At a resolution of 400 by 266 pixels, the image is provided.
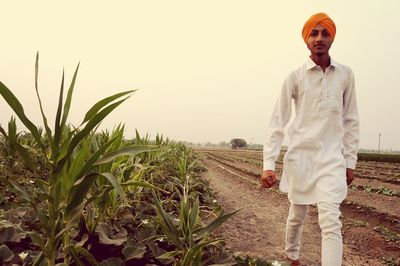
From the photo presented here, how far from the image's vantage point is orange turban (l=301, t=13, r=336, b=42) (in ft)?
8.31

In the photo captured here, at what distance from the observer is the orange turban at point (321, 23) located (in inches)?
99.7

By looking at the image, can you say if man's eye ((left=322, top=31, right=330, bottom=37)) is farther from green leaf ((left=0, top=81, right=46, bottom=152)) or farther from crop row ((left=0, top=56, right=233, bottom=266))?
green leaf ((left=0, top=81, right=46, bottom=152))

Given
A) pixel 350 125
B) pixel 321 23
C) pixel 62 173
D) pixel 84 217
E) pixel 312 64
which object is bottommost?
pixel 84 217

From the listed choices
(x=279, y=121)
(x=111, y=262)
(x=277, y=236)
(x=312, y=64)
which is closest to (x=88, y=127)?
(x=111, y=262)

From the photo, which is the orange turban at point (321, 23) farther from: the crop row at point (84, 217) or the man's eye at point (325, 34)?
the crop row at point (84, 217)

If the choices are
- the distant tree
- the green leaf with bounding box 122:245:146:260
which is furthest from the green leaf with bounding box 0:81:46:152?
the distant tree

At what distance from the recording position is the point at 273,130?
2.69 metres

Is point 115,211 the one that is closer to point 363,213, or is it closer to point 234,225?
point 234,225

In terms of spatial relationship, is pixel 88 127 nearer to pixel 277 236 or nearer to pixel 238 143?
pixel 277 236

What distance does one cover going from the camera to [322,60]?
2.61m

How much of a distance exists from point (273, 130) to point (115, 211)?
4.13ft

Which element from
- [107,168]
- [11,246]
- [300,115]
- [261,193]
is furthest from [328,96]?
[261,193]

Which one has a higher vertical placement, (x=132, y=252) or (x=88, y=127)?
(x=88, y=127)

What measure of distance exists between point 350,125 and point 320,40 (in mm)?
653
